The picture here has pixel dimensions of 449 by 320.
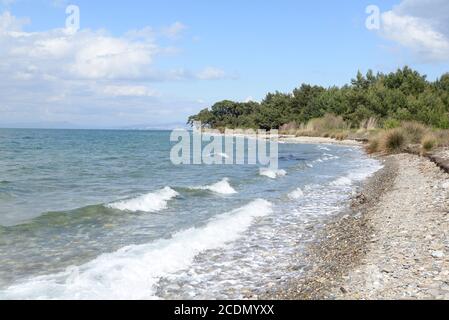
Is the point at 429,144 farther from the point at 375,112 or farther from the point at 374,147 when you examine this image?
the point at 375,112

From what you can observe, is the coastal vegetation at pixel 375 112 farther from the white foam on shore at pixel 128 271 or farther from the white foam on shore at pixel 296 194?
the white foam on shore at pixel 128 271

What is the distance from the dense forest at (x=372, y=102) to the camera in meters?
58.2

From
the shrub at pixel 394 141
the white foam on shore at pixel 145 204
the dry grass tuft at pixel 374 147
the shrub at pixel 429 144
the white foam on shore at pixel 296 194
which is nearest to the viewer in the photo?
the white foam on shore at pixel 145 204

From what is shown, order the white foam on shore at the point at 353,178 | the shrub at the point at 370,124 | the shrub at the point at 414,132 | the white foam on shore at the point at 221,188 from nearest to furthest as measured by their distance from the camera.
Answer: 1. the white foam on shore at the point at 221,188
2. the white foam on shore at the point at 353,178
3. the shrub at the point at 414,132
4. the shrub at the point at 370,124

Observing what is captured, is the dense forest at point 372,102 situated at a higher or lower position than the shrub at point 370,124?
higher

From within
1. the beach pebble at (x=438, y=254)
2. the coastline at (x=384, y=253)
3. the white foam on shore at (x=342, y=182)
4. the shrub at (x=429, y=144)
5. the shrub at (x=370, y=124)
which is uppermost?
the shrub at (x=370, y=124)

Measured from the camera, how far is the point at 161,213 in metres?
14.1

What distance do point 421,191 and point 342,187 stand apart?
5.47 meters

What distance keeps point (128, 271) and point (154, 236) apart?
3.16 meters

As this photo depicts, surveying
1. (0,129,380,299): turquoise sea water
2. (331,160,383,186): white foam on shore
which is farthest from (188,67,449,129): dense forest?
(0,129,380,299): turquoise sea water

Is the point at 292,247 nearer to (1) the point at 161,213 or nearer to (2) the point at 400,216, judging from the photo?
(2) the point at 400,216

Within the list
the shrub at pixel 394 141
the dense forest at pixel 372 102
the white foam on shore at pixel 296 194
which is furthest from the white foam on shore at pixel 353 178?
the dense forest at pixel 372 102

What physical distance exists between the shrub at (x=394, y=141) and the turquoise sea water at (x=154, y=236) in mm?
15430

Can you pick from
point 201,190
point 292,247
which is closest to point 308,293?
point 292,247
